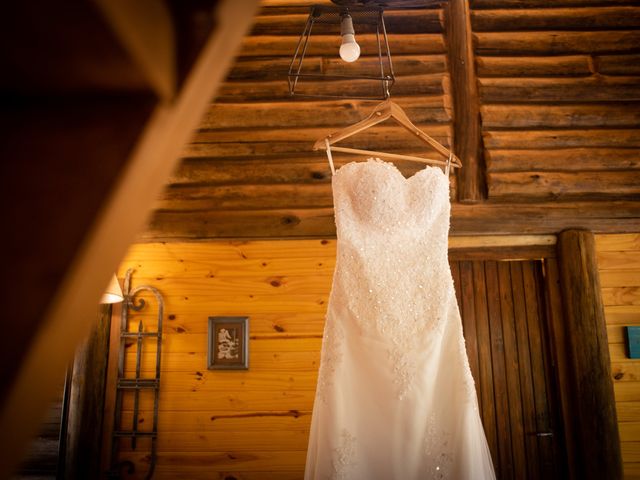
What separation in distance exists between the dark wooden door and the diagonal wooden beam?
337 cm

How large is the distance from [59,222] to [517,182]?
11.1 ft

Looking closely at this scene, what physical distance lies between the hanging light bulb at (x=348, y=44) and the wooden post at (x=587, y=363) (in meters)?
2.06

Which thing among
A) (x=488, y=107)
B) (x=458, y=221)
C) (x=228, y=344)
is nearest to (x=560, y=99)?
(x=488, y=107)

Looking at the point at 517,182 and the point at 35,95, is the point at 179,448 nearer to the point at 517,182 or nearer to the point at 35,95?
the point at 517,182

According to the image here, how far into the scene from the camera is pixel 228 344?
11.2 ft

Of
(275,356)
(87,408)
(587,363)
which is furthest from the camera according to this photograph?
(275,356)

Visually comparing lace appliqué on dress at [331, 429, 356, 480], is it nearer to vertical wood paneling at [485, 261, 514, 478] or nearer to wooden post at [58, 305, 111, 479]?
vertical wood paneling at [485, 261, 514, 478]

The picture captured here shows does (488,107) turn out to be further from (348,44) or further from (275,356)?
(275,356)

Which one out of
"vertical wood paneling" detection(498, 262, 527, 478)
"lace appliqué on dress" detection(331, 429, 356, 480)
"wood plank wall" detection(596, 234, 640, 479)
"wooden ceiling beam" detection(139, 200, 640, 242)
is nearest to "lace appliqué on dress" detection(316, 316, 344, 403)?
"lace appliqué on dress" detection(331, 429, 356, 480)

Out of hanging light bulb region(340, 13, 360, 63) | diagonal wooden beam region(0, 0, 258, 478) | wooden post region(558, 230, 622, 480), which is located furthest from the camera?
wooden post region(558, 230, 622, 480)

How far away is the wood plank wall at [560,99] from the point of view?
3.33 metres

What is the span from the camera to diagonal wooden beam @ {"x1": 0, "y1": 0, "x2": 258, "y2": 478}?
0.35 m

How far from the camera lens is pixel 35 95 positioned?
41 cm

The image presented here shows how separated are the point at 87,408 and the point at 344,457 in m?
2.22
